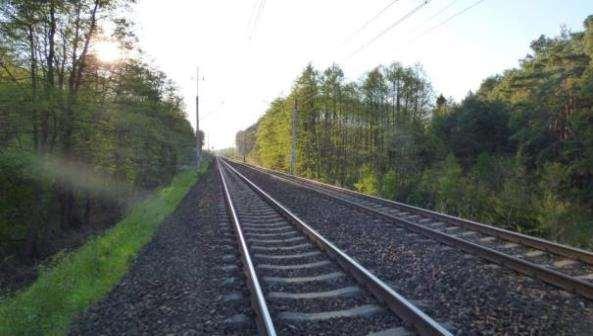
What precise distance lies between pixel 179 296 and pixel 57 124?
1485 centimetres

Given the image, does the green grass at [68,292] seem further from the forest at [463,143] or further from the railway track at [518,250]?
the forest at [463,143]

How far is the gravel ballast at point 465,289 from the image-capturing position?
548 cm

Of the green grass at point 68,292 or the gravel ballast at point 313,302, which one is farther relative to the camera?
the green grass at point 68,292

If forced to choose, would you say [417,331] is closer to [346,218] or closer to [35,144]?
[346,218]

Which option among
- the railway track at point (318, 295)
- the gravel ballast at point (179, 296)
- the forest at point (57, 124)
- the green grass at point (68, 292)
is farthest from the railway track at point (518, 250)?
the forest at point (57, 124)

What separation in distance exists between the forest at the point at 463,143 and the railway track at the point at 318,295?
244 inches

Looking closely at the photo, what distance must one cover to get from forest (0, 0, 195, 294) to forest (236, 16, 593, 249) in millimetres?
13569

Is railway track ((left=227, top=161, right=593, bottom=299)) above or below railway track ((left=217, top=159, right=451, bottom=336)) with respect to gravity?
above

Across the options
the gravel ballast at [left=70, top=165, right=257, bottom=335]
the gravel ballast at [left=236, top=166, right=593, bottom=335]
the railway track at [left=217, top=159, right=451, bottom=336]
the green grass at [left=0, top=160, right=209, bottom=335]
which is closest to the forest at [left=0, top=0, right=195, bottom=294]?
the green grass at [left=0, top=160, right=209, bottom=335]

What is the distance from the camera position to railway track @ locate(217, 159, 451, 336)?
546 cm

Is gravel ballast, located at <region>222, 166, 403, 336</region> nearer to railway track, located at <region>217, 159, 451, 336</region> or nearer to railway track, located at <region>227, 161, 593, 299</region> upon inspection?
railway track, located at <region>217, 159, 451, 336</region>

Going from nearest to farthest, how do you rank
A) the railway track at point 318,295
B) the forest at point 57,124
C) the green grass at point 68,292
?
the railway track at point 318,295 < the green grass at point 68,292 < the forest at point 57,124

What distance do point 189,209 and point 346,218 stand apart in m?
6.55

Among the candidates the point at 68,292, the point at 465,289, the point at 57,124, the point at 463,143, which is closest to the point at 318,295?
the point at 465,289
